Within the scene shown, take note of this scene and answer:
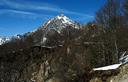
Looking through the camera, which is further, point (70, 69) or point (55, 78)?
point (55, 78)

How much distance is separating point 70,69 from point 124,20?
13656 mm

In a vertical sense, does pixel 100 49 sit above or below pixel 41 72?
above

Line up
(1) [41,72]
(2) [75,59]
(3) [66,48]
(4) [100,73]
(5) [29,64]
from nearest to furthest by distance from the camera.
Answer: (4) [100,73]
(2) [75,59]
(3) [66,48]
(1) [41,72]
(5) [29,64]

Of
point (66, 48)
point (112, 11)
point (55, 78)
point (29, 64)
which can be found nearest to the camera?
point (112, 11)

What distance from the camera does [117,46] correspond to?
6181 cm

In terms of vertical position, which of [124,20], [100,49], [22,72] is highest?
[124,20]

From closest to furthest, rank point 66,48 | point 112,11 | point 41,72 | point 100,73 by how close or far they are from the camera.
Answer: point 100,73
point 112,11
point 66,48
point 41,72

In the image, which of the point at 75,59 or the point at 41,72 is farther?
the point at 41,72

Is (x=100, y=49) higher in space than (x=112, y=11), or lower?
lower

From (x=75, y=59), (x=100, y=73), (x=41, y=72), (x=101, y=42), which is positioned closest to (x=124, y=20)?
(x=101, y=42)

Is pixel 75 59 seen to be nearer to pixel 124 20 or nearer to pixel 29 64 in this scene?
pixel 124 20

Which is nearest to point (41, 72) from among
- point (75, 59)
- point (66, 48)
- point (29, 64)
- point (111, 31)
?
point (29, 64)

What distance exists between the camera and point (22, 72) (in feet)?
322

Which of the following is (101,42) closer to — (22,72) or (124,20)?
(124,20)
